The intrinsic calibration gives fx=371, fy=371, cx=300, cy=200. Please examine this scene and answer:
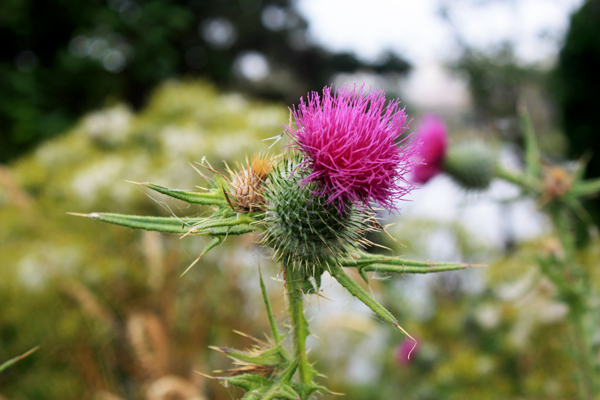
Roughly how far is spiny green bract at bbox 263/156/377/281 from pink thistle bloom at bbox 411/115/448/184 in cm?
166

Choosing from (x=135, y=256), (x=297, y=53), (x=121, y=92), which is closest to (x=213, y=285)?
(x=135, y=256)

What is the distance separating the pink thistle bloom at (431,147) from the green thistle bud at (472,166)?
4.1 inches

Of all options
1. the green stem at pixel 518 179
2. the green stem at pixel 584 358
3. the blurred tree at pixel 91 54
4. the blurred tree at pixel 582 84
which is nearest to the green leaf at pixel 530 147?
the green stem at pixel 518 179

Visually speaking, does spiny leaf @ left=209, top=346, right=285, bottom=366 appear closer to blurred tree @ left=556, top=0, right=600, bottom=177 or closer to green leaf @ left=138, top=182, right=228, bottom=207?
green leaf @ left=138, top=182, right=228, bottom=207

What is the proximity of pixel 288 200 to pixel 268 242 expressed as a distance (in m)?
0.13

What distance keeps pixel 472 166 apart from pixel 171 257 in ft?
7.42

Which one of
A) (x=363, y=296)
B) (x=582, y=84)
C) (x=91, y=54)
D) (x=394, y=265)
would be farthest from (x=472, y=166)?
(x=91, y=54)

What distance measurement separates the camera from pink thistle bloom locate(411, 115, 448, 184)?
8.41 feet

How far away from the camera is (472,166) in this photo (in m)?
2.42

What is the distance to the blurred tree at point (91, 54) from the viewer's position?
419 inches

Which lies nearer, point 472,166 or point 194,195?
point 194,195

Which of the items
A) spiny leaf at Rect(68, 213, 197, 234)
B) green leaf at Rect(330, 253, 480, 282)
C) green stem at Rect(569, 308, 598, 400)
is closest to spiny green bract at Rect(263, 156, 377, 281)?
green leaf at Rect(330, 253, 480, 282)

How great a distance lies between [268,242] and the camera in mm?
1002

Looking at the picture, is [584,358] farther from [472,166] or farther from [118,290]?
[118,290]
